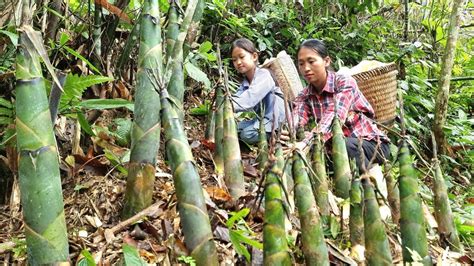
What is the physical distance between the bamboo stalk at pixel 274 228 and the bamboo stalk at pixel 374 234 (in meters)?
0.29

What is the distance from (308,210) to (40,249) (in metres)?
0.69

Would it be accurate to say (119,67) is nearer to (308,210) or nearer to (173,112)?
(173,112)

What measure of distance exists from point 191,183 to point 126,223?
15.7 inches

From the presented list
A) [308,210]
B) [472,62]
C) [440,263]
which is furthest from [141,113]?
[472,62]

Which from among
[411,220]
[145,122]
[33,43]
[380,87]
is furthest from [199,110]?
[33,43]

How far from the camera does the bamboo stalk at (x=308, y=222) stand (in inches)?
50.1

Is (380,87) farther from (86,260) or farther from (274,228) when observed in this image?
(86,260)

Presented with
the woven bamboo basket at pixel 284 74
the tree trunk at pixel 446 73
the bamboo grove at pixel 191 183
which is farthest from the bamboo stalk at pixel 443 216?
the tree trunk at pixel 446 73

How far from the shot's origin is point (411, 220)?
55.7 inches

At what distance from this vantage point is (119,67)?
2.53 meters

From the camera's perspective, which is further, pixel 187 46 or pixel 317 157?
pixel 187 46

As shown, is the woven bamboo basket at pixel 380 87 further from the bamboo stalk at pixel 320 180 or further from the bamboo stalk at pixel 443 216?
the bamboo stalk at pixel 320 180

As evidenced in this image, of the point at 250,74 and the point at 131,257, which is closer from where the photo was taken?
the point at 131,257

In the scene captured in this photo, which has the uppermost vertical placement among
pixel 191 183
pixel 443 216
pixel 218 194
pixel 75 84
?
pixel 75 84
